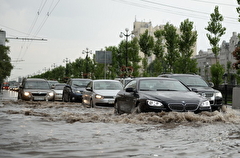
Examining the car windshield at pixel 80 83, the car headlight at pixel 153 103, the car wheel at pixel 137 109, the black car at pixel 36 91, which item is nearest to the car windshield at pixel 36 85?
the black car at pixel 36 91

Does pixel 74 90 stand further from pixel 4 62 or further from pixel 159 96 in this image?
pixel 4 62

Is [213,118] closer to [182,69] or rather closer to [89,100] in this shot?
[89,100]

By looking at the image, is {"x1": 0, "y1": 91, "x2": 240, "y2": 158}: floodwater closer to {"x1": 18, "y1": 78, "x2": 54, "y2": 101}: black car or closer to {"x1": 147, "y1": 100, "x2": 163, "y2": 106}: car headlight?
{"x1": 147, "y1": 100, "x2": 163, "y2": 106}: car headlight

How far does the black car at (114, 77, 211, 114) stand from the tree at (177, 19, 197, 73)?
41.3 metres

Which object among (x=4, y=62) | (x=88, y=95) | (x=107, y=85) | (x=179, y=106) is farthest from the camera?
(x=4, y=62)

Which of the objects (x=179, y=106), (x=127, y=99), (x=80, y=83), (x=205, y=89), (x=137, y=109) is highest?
(x=80, y=83)

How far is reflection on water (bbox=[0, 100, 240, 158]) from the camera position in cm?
654

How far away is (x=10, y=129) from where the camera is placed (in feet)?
32.4

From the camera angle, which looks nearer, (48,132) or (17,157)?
(17,157)

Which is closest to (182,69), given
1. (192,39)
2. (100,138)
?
(192,39)

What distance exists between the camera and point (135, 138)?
823cm

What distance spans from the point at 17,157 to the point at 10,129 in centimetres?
396

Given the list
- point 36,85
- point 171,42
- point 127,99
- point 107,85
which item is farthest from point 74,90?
point 171,42

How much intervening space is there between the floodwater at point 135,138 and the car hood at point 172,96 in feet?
1.47
